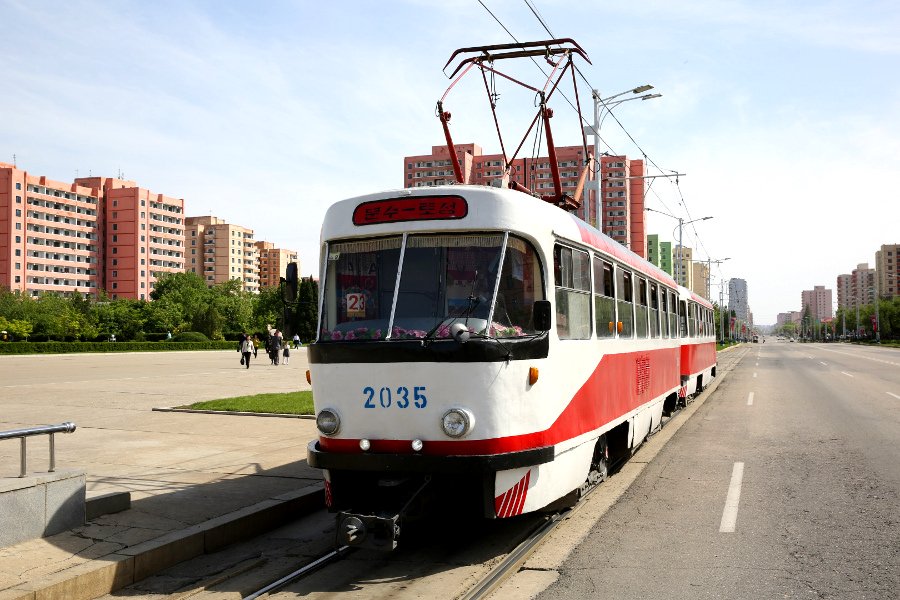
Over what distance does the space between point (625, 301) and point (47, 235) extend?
13764 cm

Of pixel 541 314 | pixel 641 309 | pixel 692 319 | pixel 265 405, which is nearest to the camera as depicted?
pixel 541 314

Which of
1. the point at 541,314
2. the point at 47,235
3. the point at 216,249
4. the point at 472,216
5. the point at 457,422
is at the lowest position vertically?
the point at 457,422

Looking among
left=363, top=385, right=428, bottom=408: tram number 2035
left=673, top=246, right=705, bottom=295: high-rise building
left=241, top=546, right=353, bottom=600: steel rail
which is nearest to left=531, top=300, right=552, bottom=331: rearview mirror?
left=363, top=385, right=428, bottom=408: tram number 2035

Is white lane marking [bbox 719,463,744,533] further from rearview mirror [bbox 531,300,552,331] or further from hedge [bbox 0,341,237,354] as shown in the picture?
hedge [bbox 0,341,237,354]

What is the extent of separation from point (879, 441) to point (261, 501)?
947cm

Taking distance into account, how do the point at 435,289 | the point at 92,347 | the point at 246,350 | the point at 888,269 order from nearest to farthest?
the point at 435,289, the point at 246,350, the point at 92,347, the point at 888,269

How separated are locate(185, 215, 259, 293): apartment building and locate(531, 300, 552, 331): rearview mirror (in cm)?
17313

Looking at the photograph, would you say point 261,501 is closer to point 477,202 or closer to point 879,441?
point 477,202

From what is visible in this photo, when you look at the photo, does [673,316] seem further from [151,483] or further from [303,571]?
[303,571]

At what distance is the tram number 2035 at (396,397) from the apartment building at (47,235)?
132m

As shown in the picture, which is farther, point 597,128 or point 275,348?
point 275,348

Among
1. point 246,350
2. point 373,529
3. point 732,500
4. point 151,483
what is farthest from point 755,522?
point 246,350

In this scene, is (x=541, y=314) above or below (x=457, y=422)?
above

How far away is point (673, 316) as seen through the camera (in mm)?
14516
